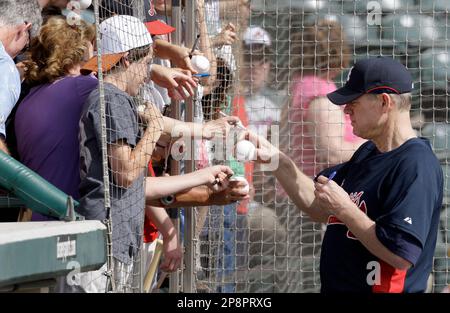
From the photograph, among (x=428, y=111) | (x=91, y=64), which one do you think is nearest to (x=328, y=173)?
(x=91, y=64)

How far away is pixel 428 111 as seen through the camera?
6.75 m

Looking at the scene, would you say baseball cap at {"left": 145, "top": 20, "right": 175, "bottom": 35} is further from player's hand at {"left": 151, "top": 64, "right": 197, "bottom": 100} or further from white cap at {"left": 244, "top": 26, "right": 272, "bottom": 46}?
white cap at {"left": 244, "top": 26, "right": 272, "bottom": 46}

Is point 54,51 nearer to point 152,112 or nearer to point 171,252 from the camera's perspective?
point 152,112

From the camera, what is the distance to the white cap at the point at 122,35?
15.9 feet

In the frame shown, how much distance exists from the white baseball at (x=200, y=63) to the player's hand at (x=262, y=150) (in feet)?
1.73

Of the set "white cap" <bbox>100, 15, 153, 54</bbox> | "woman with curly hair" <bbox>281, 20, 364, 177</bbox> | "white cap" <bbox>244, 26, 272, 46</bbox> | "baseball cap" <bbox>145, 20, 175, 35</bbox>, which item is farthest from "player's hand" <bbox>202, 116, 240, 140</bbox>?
"white cap" <bbox>244, 26, 272, 46</bbox>

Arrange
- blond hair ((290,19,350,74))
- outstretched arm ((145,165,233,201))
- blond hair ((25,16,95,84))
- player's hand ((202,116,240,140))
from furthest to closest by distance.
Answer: blond hair ((290,19,350,74))
player's hand ((202,116,240,140))
outstretched arm ((145,165,233,201))
blond hair ((25,16,95,84))

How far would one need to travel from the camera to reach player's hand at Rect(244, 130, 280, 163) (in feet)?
17.2

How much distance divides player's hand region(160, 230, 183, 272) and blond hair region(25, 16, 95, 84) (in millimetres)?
1254

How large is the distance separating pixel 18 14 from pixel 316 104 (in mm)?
2333

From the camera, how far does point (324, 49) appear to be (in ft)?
21.6

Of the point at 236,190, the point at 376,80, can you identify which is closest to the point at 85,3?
the point at 236,190

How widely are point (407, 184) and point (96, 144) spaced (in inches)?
54.1

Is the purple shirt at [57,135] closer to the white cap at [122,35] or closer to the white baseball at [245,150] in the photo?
the white cap at [122,35]
